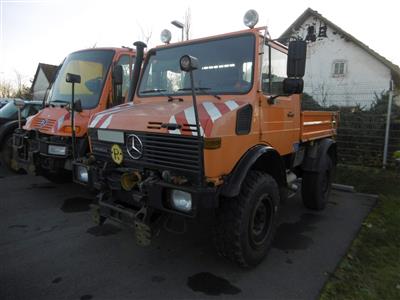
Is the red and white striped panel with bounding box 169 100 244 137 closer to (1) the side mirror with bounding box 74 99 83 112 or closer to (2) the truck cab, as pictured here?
(2) the truck cab

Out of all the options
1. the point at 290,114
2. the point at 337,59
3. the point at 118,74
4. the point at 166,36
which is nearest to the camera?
the point at 290,114

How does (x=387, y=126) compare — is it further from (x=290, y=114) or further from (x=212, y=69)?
(x=212, y=69)

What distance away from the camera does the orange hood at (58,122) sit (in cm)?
487

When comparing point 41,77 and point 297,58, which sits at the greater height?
point 41,77

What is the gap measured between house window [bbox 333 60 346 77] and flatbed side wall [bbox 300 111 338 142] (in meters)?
13.0

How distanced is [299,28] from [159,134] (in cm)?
1828

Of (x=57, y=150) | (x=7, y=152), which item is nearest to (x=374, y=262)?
(x=57, y=150)

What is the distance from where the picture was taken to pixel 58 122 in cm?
493

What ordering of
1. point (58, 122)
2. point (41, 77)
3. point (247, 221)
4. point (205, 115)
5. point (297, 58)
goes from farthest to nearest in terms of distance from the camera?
1. point (41, 77)
2. point (58, 122)
3. point (297, 58)
4. point (247, 221)
5. point (205, 115)

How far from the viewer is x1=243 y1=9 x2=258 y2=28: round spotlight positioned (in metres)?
3.35

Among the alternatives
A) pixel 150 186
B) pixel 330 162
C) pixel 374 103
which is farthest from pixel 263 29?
pixel 374 103

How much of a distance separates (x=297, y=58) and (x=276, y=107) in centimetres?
64

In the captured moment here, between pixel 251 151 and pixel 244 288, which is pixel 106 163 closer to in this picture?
pixel 251 151

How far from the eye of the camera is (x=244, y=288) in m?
2.93
